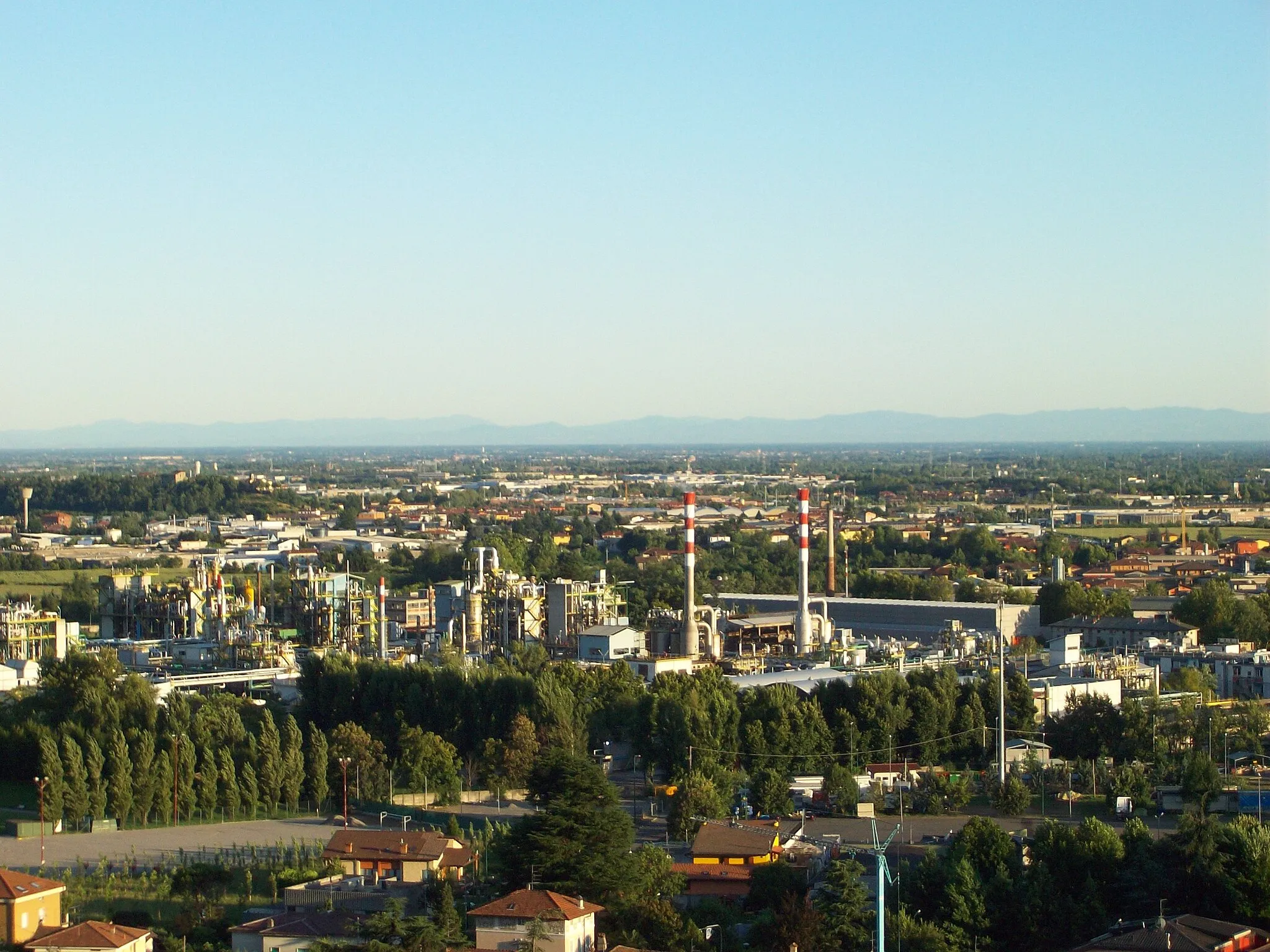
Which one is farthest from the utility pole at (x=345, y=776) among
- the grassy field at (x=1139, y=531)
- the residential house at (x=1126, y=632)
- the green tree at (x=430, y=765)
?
the grassy field at (x=1139, y=531)

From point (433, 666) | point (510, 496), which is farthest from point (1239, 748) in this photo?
point (510, 496)

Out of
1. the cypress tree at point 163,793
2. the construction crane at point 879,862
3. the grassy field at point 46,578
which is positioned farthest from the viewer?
the grassy field at point 46,578

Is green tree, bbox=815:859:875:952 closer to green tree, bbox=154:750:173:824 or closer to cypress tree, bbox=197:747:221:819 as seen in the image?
cypress tree, bbox=197:747:221:819

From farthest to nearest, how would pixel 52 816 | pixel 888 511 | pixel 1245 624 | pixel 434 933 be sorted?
pixel 888 511, pixel 1245 624, pixel 52 816, pixel 434 933

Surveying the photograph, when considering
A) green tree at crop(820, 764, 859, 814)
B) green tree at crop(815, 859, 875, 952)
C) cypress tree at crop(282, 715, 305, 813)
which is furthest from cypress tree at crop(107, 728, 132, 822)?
green tree at crop(815, 859, 875, 952)

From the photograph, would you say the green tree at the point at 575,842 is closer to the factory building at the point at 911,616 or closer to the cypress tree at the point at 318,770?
the cypress tree at the point at 318,770

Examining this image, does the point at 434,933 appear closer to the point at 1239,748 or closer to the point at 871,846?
the point at 871,846

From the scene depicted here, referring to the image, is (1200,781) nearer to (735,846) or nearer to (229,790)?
(735,846)
